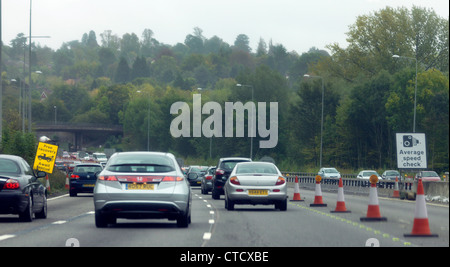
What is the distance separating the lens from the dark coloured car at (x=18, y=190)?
19469 millimetres

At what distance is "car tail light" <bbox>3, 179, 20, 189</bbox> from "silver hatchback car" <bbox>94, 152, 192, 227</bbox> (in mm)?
2415

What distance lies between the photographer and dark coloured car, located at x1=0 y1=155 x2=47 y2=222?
19469 millimetres

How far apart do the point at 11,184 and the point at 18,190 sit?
190 mm

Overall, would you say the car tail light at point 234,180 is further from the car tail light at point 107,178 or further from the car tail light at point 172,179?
the car tail light at point 107,178

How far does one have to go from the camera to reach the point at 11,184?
19.6m

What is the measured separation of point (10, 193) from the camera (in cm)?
1945

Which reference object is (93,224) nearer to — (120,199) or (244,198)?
(120,199)

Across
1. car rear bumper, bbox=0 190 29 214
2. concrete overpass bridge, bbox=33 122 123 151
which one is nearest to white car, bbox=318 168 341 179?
car rear bumper, bbox=0 190 29 214

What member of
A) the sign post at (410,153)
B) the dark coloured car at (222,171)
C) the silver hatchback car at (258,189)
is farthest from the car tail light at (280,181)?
the sign post at (410,153)

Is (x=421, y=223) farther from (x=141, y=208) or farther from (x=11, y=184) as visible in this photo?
(x=11, y=184)

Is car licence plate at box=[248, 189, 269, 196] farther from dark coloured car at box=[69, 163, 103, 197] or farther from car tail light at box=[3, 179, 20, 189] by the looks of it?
dark coloured car at box=[69, 163, 103, 197]

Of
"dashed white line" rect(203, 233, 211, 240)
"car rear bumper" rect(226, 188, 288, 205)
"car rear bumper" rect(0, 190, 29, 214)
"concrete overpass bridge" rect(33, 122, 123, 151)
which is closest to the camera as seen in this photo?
"dashed white line" rect(203, 233, 211, 240)

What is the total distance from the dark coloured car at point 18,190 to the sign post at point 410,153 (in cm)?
1629
